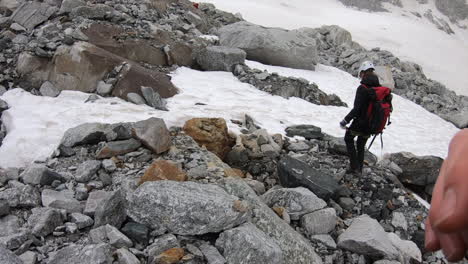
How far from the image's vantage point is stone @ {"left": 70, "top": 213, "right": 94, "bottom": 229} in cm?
423

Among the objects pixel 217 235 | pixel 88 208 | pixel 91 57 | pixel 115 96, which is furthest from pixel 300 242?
pixel 91 57

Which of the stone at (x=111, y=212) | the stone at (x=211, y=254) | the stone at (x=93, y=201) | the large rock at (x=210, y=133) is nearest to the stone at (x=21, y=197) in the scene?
the stone at (x=93, y=201)

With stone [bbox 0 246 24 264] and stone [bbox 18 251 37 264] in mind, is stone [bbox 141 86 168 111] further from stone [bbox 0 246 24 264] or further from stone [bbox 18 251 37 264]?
stone [bbox 0 246 24 264]

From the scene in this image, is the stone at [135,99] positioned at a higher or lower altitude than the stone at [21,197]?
lower

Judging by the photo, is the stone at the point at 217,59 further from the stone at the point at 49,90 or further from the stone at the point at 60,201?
the stone at the point at 60,201

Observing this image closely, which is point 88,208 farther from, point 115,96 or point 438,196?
point 115,96

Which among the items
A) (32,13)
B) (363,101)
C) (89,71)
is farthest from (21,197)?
(32,13)

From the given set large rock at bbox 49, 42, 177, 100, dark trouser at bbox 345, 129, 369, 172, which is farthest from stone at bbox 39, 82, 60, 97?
dark trouser at bbox 345, 129, 369, 172

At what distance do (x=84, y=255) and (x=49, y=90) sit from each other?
21.0ft

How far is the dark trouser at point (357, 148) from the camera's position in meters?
7.18

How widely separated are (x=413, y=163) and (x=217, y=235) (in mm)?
6565

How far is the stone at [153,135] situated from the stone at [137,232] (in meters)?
1.93

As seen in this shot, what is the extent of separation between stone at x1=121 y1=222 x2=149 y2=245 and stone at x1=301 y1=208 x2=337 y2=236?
8.08ft

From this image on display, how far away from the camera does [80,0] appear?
12.3 metres
